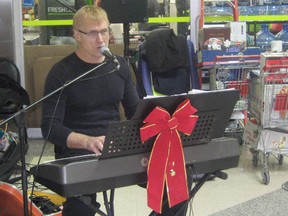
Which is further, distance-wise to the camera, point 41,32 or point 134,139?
point 41,32

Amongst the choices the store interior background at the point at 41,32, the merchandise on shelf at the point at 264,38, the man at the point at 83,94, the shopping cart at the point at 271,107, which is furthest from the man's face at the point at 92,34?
the merchandise on shelf at the point at 264,38

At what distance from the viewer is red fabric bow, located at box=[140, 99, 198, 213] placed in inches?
72.2

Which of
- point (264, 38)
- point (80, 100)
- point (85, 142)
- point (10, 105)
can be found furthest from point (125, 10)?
point (85, 142)

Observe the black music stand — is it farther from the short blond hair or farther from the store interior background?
the store interior background

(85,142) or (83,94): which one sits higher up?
(83,94)

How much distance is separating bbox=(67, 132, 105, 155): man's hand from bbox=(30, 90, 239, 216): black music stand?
0.14m

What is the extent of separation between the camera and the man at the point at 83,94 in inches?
91.3

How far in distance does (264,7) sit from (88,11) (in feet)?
11.4

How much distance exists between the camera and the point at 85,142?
212 cm

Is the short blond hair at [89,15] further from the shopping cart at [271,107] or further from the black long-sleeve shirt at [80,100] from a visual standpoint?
the shopping cart at [271,107]

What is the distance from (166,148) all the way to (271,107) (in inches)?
87.8

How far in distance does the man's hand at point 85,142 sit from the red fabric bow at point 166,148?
23 cm

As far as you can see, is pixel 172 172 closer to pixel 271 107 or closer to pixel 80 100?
A: pixel 80 100

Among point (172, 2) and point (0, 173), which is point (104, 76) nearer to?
point (0, 173)
